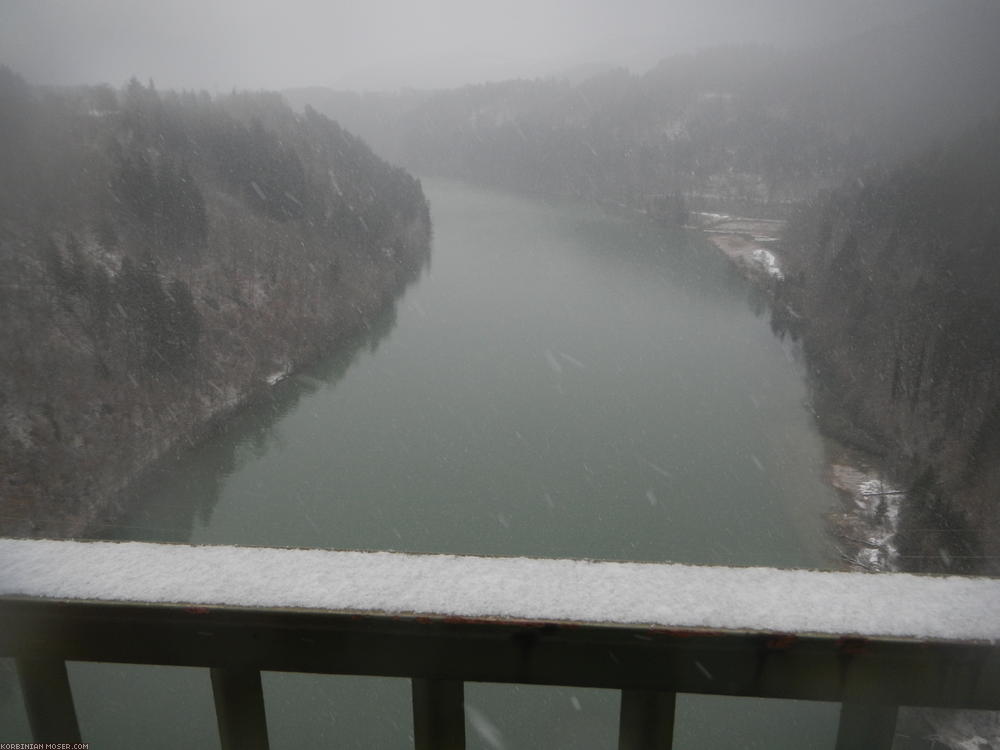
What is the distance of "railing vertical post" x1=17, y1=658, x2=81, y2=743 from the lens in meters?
1.25

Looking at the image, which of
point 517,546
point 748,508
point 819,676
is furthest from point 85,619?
point 748,508

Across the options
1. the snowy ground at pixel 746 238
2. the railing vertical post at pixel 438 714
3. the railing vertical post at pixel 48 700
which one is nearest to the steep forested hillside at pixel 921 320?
the snowy ground at pixel 746 238

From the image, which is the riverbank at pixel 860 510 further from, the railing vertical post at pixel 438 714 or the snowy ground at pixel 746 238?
the snowy ground at pixel 746 238

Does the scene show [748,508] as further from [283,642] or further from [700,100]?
[700,100]

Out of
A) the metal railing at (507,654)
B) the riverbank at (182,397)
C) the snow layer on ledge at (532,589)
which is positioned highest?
the snow layer on ledge at (532,589)

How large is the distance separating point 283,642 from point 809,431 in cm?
2371

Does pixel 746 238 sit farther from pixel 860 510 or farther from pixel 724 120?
pixel 724 120

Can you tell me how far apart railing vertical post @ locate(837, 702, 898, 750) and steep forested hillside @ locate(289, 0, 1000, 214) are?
6313 cm

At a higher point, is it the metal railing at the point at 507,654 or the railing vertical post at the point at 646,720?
the metal railing at the point at 507,654

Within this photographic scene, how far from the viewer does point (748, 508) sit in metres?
17.6

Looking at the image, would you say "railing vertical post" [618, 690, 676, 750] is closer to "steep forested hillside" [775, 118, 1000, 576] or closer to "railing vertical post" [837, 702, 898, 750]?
"railing vertical post" [837, 702, 898, 750]

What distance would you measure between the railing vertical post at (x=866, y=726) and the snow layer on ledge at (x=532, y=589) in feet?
0.59

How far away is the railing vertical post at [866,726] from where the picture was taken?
1.16 metres

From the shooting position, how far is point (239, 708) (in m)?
1.26
